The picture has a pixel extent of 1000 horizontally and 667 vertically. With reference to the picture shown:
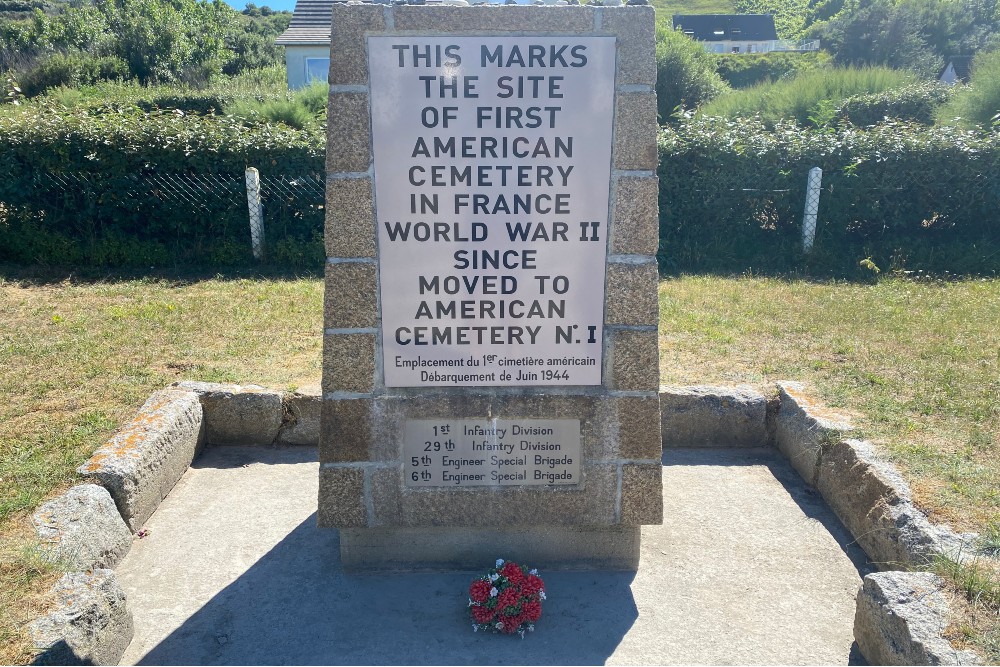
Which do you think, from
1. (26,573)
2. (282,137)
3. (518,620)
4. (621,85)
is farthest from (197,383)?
(282,137)

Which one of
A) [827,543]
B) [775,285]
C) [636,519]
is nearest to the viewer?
[636,519]

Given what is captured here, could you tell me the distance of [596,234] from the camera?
297 cm

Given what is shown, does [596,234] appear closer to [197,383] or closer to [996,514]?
[996,514]

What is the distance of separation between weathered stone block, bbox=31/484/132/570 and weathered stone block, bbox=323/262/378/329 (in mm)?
1339

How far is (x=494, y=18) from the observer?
278cm

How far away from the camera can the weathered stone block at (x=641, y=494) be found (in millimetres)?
3191

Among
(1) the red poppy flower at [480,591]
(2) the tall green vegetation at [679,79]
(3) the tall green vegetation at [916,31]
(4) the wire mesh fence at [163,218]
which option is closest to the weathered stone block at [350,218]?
(1) the red poppy flower at [480,591]

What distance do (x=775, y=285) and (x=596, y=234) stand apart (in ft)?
19.8

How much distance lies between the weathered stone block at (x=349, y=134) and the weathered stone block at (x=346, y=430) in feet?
3.10

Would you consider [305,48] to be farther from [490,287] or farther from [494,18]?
[490,287]

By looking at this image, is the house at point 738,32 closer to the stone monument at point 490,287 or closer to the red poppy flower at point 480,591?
the stone monument at point 490,287

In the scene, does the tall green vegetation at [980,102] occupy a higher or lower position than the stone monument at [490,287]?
higher

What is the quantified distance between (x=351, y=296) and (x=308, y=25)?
83.4 feet

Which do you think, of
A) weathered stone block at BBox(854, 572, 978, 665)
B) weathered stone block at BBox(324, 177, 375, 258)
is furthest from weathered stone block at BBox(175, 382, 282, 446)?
weathered stone block at BBox(854, 572, 978, 665)
